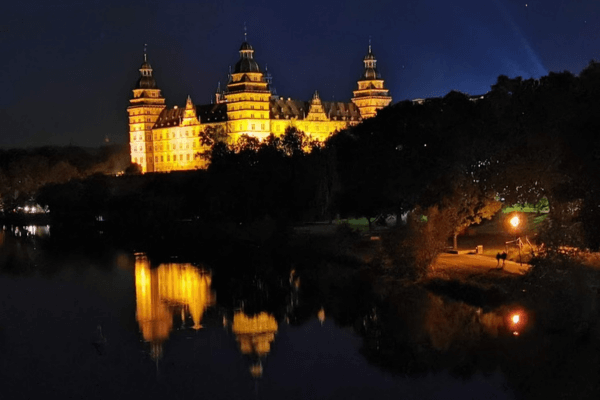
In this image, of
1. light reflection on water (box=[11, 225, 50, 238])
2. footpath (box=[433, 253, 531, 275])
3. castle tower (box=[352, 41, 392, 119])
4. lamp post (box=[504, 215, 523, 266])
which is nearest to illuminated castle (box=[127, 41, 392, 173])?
castle tower (box=[352, 41, 392, 119])

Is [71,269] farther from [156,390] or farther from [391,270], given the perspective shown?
[156,390]

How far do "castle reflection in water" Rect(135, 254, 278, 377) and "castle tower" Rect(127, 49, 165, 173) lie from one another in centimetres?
6780

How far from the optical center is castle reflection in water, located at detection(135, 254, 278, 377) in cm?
2420

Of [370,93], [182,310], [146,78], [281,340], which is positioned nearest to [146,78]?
[146,78]

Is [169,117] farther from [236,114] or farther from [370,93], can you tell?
[370,93]

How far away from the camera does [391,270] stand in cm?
3100

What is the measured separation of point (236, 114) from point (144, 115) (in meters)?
17.7

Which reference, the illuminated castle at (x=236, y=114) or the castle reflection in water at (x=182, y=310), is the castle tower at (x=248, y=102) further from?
the castle reflection in water at (x=182, y=310)

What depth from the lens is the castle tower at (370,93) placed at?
105m

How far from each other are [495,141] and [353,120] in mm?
69791

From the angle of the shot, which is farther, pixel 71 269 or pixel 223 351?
pixel 71 269

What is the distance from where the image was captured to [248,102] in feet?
306

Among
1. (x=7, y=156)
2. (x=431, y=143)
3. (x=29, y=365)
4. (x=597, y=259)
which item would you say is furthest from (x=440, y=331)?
(x=7, y=156)

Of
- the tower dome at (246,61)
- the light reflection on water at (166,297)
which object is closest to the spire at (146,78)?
the tower dome at (246,61)
